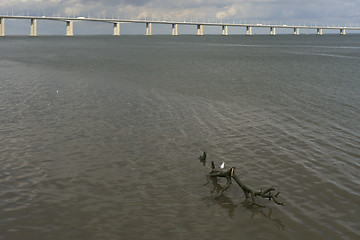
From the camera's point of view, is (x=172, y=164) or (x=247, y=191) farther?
(x=172, y=164)

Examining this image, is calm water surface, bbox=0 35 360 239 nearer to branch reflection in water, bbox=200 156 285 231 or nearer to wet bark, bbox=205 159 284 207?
branch reflection in water, bbox=200 156 285 231

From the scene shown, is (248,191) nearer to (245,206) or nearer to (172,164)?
(245,206)

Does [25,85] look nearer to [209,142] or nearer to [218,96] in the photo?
[218,96]

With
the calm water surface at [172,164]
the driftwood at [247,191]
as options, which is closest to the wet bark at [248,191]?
the driftwood at [247,191]

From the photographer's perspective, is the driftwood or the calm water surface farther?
the driftwood

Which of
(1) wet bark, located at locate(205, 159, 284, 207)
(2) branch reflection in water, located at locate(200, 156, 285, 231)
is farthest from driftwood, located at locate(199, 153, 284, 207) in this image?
(2) branch reflection in water, located at locate(200, 156, 285, 231)

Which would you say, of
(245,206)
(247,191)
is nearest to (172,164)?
(247,191)

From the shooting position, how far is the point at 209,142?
544 inches

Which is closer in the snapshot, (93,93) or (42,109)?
(42,109)

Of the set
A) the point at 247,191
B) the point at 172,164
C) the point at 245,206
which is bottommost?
the point at 245,206

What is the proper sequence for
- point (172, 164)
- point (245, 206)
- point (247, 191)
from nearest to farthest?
point (245, 206) → point (247, 191) → point (172, 164)

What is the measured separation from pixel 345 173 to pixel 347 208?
7.51ft

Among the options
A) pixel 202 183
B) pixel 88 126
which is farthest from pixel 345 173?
pixel 88 126

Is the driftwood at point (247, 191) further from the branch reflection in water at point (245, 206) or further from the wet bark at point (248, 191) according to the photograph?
the branch reflection in water at point (245, 206)
